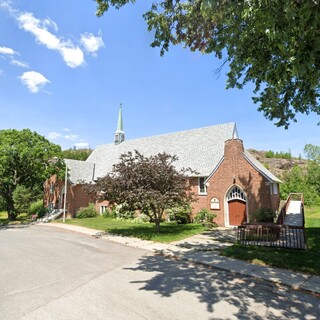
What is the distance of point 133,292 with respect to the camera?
7027 millimetres

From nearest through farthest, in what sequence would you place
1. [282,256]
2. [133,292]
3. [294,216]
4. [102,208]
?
[133,292] → [282,256] → [294,216] → [102,208]

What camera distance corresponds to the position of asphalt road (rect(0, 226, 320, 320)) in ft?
19.1

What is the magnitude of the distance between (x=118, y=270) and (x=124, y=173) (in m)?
8.05

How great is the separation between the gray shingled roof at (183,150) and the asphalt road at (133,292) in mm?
12020

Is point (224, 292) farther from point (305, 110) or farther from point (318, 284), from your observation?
point (305, 110)

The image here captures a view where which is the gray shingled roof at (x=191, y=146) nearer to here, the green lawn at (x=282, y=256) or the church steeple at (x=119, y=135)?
the church steeple at (x=119, y=135)

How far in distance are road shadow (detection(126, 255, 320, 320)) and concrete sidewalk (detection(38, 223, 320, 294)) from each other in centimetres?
43

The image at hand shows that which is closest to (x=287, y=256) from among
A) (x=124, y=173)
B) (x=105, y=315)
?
(x=105, y=315)

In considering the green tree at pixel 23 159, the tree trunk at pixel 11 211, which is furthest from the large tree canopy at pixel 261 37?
the tree trunk at pixel 11 211

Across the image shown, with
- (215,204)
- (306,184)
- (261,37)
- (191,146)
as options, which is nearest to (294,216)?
(215,204)

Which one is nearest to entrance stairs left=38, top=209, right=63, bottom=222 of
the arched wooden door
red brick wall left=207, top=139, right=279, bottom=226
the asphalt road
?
red brick wall left=207, top=139, right=279, bottom=226

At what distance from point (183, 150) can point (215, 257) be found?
18143 millimetres

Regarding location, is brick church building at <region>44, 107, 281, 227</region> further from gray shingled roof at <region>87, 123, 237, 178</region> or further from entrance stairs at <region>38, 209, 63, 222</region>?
entrance stairs at <region>38, 209, 63, 222</region>

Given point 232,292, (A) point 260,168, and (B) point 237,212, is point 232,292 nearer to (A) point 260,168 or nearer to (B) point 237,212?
(B) point 237,212
